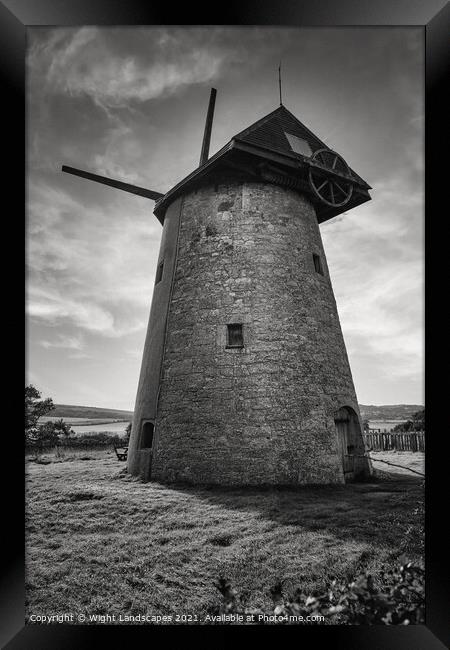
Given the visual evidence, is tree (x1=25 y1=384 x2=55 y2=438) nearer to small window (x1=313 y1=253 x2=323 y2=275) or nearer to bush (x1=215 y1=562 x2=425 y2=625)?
bush (x1=215 y1=562 x2=425 y2=625)

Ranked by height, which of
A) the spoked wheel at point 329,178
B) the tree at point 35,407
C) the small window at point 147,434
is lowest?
the small window at point 147,434

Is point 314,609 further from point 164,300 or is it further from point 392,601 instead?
point 164,300

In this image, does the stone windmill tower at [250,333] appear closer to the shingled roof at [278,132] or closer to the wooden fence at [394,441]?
the shingled roof at [278,132]

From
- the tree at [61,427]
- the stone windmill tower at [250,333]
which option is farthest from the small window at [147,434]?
the tree at [61,427]

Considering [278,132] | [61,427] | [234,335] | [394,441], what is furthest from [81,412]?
[394,441]

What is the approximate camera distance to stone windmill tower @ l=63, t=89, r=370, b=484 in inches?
328

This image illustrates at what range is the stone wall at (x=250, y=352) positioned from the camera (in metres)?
8.24

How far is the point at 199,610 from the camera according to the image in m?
3.73

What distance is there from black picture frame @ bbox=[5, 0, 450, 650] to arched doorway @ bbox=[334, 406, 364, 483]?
578 cm

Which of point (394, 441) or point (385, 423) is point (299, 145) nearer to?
point (385, 423)

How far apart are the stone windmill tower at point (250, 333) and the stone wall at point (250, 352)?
29 mm

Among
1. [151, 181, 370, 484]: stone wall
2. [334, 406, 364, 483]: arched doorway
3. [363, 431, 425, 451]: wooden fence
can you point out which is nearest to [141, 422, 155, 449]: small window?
[151, 181, 370, 484]: stone wall

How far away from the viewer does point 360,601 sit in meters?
3.47
